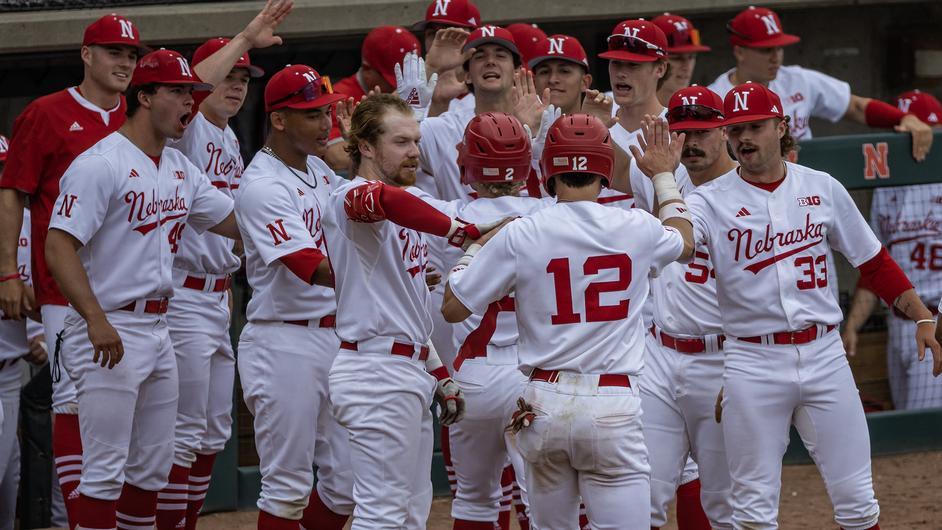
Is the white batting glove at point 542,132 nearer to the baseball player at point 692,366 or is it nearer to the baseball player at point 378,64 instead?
the baseball player at point 692,366

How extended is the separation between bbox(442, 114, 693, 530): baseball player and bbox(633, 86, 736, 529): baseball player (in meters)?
0.94

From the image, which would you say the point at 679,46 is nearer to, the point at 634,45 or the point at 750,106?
the point at 634,45

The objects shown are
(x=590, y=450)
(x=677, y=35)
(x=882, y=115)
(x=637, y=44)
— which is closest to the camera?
(x=590, y=450)

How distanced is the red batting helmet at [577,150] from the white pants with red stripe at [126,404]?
170 centimetres

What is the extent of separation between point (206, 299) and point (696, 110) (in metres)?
2.08

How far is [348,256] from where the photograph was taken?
4547 mm

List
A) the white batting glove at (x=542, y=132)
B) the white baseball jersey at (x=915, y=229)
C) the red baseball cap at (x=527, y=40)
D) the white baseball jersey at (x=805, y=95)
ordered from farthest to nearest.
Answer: the white baseball jersey at (x=915, y=229) < the white baseball jersey at (x=805, y=95) < the red baseball cap at (x=527, y=40) < the white batting glove at (x=542, y=132)

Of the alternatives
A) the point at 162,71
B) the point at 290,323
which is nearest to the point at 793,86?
the point at 290,323

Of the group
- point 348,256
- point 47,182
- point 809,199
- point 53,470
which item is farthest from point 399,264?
point 53,470

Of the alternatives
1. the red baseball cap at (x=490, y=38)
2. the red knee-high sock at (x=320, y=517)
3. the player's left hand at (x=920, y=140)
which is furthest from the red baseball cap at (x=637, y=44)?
the red knee-high sock at (x=320, y=517)

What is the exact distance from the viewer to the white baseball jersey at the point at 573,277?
4152 millimetres

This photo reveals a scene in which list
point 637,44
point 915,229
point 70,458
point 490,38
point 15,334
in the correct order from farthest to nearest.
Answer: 1. point 915,229
2. point 15,334
3. point 637,44
4. point 490,38
5. point 70,458

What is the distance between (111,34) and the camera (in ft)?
18.8

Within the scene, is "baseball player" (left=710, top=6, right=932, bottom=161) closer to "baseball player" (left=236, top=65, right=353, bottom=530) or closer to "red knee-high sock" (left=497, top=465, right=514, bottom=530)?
"red knee-high sock" (left=497, top=465, right=514, bottom=530)
